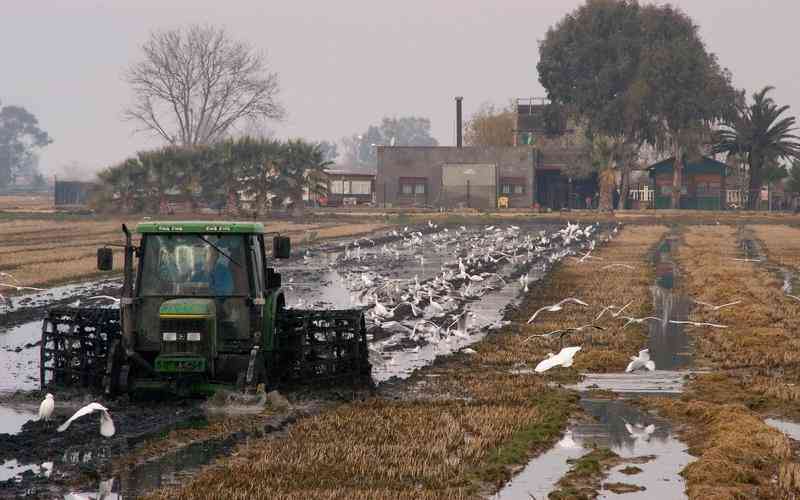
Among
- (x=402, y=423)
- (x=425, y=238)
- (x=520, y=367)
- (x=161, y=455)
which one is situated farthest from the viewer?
(x=425, y=238)

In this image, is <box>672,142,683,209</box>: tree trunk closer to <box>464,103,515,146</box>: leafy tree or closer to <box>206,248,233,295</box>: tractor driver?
<box>464,103,515,146</box>: leafy tree

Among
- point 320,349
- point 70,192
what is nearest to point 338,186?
point 70,192

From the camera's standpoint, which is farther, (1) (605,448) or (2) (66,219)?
(2) (66,219)

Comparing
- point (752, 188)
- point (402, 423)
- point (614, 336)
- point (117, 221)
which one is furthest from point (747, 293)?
point (752, 188)

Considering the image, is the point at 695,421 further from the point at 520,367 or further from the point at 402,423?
the point at 520,367

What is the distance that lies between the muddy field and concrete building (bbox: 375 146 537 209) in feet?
294

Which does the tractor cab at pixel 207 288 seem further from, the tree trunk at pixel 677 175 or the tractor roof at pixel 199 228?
the tree trunk at pixel 677 175

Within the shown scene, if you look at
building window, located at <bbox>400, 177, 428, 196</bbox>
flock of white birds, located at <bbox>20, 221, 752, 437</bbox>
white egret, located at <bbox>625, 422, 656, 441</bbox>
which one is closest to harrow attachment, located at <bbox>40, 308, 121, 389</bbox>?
flock of white birds, located at <bbox>20, 221, 752, 437</bbox>

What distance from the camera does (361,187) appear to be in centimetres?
13325

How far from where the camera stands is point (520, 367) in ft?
74.4

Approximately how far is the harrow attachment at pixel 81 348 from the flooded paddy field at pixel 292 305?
39cm

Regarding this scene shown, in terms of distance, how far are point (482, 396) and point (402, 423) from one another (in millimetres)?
2790

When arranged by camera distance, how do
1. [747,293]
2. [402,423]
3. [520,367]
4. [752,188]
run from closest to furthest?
[402,423]
[520,367]
[747,293]
[752,188]

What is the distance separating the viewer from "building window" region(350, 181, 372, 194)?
133m
